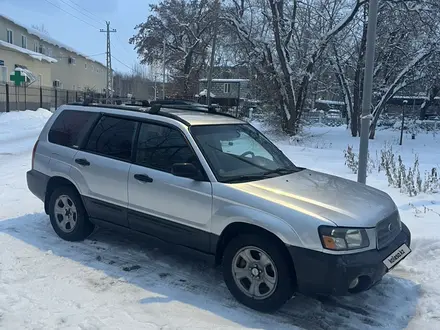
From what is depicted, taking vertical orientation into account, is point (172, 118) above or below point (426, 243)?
above

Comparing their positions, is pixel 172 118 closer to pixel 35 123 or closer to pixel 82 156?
pixel 82 156

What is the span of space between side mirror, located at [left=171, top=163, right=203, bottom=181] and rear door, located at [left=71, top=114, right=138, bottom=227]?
87 centimetres

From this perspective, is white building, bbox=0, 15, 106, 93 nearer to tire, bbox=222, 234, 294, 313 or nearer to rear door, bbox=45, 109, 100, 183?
rear door, bbox=45, 109, 100, 183

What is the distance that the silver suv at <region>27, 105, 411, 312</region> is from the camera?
354 centimetres

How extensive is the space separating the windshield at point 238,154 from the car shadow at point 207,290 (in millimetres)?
1043

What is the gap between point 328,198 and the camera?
3912 mm

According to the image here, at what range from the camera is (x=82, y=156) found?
17.4 feet

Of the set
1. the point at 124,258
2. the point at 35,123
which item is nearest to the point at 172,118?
the point at 124,258

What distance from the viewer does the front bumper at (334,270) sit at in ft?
11.2

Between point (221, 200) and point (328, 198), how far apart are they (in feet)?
3.26

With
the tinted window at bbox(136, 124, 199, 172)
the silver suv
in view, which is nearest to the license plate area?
the silver suv

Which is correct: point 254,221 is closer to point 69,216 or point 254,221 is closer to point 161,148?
point 161,148

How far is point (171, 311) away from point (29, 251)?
A: 2.24 meters

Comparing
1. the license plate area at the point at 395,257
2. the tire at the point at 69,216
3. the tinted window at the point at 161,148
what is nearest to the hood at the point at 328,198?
the license plate area at the point at 395,257
